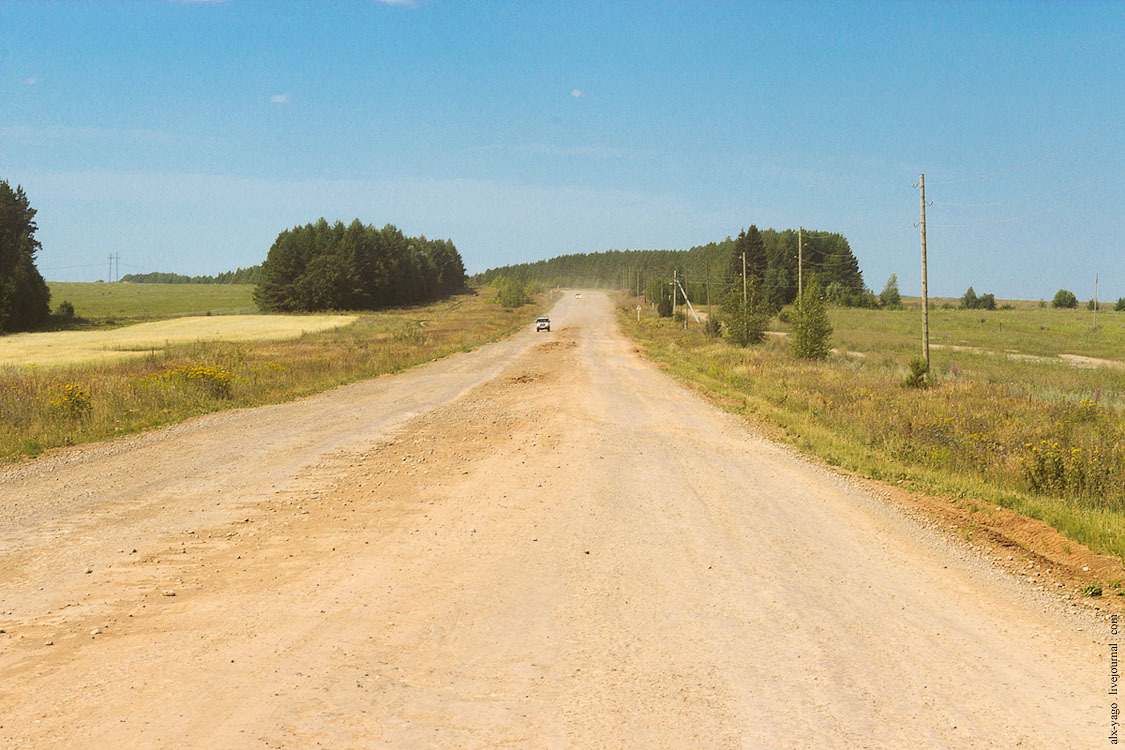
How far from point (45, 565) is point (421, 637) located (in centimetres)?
426

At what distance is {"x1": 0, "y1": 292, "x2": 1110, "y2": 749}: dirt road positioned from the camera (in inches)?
174

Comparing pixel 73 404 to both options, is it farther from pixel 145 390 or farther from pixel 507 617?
pixel 507 617

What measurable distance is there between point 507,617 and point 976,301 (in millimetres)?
162939

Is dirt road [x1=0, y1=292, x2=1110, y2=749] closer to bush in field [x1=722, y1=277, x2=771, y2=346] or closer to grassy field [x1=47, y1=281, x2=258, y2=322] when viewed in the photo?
bush in field [x1=722, y1=277, x2=771, y2=346]

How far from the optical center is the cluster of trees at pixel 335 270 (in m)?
103

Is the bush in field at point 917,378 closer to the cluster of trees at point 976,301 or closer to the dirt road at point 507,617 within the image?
the dirt road at point 507,617

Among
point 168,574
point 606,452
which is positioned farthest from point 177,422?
point 168,574

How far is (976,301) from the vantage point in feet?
Answer: 481

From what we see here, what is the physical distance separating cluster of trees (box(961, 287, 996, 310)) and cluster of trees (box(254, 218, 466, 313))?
104 meters

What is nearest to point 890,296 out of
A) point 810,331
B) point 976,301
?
point 976,301

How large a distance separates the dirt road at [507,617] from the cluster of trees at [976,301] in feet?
502

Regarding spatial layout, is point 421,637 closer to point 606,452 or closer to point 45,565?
point 45,565

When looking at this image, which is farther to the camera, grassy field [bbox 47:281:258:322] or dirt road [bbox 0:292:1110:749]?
grassy field [bbox 47:281:258:322]

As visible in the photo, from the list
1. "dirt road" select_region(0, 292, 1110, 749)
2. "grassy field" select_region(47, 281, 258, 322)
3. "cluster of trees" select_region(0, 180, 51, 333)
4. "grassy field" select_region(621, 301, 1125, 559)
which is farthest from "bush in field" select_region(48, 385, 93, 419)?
"grassy field" select_region(47, 281, 258, 322)
